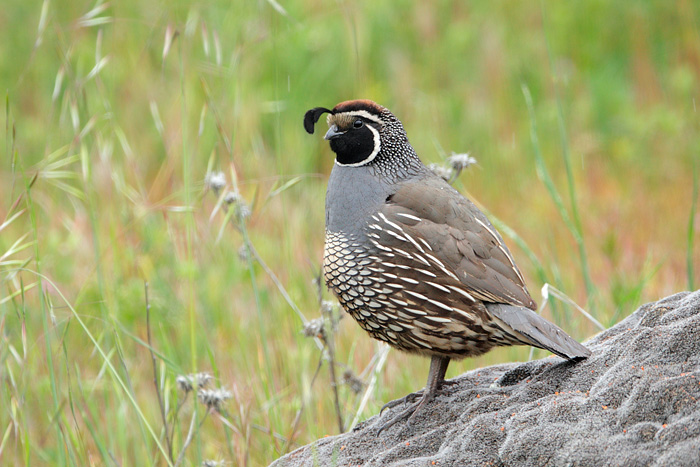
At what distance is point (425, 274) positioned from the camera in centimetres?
332

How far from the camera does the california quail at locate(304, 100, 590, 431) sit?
10.7 feet

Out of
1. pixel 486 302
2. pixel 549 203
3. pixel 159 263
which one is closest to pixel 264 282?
pixel 159 263

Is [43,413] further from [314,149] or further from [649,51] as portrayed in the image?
[649,51]

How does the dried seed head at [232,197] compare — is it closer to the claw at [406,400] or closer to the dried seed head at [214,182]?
the dried seed head at [214,182]

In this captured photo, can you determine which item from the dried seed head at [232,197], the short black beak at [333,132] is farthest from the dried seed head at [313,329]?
the short black beak at [333,132]

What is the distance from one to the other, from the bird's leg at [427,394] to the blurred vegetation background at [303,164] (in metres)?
0.37

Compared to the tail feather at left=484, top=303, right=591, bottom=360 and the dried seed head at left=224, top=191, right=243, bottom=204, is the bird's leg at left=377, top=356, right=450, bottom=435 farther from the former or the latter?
the dried seed head at left=224, top=191, right=243, bottom=204

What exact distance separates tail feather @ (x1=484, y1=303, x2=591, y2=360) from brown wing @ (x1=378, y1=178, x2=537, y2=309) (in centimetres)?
4

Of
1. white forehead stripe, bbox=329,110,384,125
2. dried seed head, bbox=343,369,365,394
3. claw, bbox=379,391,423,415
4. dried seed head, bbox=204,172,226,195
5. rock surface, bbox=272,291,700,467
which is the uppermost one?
white forehead stripe, bbox=329,110,384,125

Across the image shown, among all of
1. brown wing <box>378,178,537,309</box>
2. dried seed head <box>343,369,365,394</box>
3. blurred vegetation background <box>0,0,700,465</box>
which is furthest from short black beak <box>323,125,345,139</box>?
dried seed head <box>343,369,365,394</box>

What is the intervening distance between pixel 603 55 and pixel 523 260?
3023 millimetres

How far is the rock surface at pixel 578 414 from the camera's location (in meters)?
2.29

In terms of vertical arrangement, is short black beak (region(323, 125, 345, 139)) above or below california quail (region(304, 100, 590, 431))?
above

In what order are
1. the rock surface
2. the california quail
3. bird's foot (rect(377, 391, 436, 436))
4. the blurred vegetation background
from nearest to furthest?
the rock surface < bird's foot (rect(377, 391, 436, 436)) < the california quail < the blurred vegetation background
